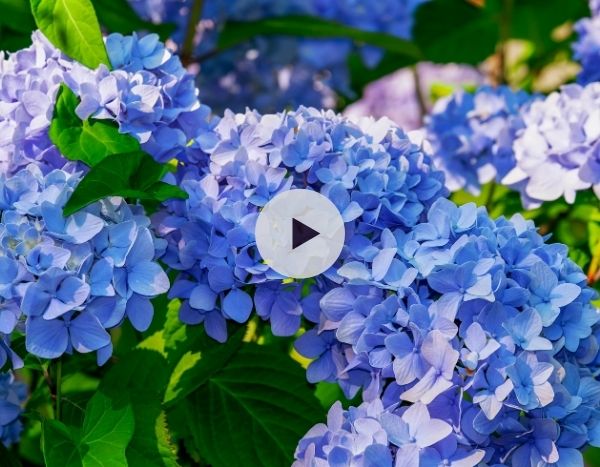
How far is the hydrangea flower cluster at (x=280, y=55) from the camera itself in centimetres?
161

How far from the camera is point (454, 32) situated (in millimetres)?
1772

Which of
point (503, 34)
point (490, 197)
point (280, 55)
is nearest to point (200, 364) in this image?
point (490, 197)

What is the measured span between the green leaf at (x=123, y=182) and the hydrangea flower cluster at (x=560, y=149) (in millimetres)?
434

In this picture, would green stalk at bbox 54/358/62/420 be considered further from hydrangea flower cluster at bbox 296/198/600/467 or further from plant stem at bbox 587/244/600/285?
plant stem at bbox 587/244/600/285

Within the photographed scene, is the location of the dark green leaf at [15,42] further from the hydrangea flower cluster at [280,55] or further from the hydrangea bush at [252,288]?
the hydrangea flower cluster at [280,55]

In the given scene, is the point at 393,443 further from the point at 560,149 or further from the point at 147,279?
the point at 560,149

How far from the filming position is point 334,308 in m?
0.82

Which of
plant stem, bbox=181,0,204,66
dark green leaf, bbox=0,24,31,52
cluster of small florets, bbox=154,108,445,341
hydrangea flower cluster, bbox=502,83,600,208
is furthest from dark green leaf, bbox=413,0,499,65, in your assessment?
cluster of small florets, bbox=154,108,445,341

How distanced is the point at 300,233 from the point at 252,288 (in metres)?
0.06

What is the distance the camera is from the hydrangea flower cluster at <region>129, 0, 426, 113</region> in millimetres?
1609

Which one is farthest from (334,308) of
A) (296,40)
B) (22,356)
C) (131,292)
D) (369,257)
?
(296,40)

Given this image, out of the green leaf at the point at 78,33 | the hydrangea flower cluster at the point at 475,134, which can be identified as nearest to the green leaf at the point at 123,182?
the green leaf at the point at 78,33

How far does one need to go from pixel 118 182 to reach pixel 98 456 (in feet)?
0.68

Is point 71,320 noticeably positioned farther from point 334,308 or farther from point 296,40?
point 296,40
